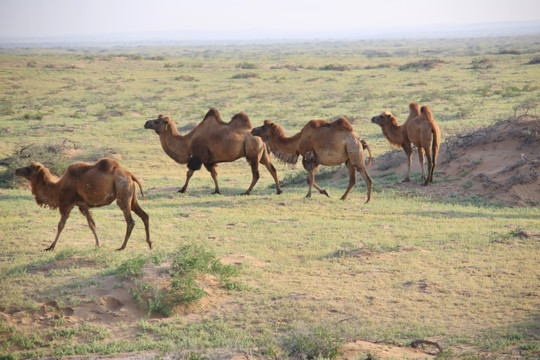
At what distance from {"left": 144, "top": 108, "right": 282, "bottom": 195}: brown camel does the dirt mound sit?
12.3ft

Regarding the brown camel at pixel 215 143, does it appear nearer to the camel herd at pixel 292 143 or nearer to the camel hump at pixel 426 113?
the camel herd at pixel 292 143

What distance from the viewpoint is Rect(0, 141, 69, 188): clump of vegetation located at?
1410cm

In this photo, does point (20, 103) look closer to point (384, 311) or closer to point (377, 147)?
point (377, 147)

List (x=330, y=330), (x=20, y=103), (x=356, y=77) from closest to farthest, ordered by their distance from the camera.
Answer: (x=330, y=330), (x=20, y=103), (x=356, y=77)

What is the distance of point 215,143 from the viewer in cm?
1366

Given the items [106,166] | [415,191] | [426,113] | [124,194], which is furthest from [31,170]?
[426,113]

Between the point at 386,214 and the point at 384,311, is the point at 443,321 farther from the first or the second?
the point at 386,214

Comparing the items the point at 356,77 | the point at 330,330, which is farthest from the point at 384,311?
the point at 356,77

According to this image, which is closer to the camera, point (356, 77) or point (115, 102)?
point (115, 102)

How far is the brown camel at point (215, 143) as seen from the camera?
1366 centimetres

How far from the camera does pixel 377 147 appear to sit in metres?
19.3

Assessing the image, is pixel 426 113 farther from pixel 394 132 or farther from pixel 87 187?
pixel 87 187

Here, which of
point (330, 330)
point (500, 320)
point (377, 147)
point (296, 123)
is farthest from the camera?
point (296, 123)

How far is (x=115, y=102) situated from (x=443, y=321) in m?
27.3
